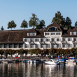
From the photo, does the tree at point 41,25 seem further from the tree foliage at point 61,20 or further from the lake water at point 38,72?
the lake water at point 38,72

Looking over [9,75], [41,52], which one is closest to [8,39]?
[41,52]

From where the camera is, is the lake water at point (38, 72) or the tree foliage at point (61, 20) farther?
the tree foliage at point (61, 20)

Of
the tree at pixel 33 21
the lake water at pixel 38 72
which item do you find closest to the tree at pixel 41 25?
the tree at pixel 33 21

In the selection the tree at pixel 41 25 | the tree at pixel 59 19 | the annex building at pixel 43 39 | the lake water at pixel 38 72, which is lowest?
the lake water at pixel 38 72

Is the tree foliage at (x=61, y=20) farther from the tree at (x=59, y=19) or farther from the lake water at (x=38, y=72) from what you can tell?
the lake water at (x=38, y=72)

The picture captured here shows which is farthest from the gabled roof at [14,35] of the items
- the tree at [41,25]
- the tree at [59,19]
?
the tree at [59,19]

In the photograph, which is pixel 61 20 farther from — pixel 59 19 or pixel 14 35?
pixel 14 35

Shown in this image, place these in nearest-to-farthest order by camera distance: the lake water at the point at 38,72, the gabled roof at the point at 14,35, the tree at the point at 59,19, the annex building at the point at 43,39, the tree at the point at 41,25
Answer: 1. the lake water at the point at 38,72
2. the annex building at the point at 43,39
3. the gabled roof at the point at 14,35
4. the tree at the point at 59,19
5. the tree at the point at 41,25

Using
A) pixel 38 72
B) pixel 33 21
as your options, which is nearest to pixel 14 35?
pixel 33 21

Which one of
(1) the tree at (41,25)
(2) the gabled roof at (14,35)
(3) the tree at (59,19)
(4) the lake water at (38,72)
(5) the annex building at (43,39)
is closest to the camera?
(4) the lake water at (38,72)

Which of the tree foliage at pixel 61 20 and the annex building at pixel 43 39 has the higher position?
the tree foliage at pixel 61 20

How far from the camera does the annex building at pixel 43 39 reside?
17739 cm

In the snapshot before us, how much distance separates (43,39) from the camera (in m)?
180

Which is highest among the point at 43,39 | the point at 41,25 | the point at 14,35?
the point at 41,25
